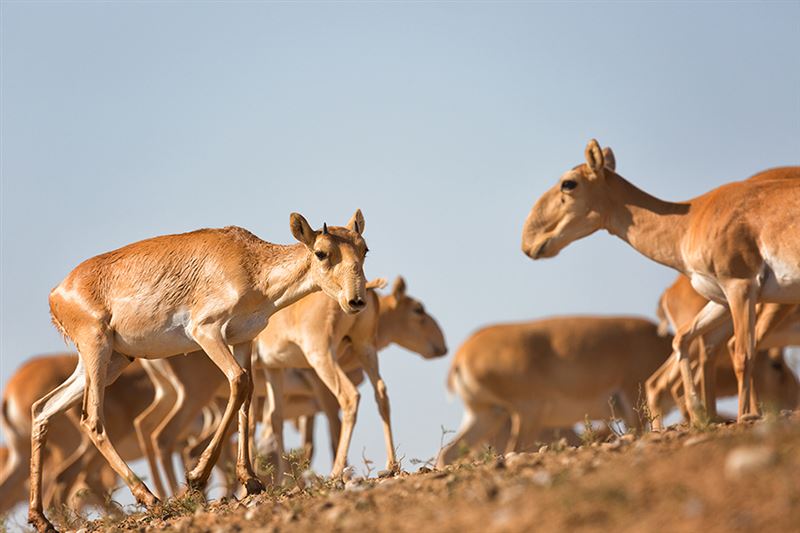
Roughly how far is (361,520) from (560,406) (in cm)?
1518

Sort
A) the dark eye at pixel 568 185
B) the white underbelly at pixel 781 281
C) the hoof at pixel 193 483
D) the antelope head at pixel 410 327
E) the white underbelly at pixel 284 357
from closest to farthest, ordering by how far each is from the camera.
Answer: the hoof at pixel 193 483 → the white underbelly at pixel 781 281 → the dark eye at pixel 568 185 → the white underbelly at pixel 284 357 → the antelope head at pixel 410 327

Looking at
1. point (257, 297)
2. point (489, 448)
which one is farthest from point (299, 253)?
point (489, 448)

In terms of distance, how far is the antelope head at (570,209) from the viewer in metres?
14.0

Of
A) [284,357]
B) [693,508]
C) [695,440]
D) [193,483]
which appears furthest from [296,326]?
[693,508]

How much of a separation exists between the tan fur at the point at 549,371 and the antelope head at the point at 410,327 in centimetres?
212

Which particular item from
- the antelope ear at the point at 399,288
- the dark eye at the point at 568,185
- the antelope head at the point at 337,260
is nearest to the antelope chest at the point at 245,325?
the antelope head at the point at 337,260

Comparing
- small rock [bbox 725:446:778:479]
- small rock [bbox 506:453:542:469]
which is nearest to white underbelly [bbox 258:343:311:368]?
small rock [bbox 506:453:542:469]

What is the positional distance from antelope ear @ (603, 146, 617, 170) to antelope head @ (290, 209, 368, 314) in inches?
143

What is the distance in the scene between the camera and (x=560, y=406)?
22.3 m

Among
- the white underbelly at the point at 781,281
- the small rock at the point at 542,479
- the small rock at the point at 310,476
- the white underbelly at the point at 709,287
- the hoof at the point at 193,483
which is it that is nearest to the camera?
the small rock at the point at 542,479

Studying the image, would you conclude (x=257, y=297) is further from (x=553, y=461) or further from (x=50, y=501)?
(x=50, y=501)

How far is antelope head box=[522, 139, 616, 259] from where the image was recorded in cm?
1398

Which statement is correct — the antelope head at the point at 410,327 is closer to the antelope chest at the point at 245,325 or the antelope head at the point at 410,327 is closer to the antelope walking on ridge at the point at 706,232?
the antelope walking on ridge at the point at 706,232

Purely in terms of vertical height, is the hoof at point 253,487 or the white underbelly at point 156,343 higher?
the white underbelly at point 156,343
